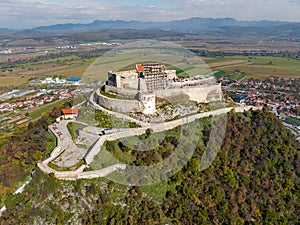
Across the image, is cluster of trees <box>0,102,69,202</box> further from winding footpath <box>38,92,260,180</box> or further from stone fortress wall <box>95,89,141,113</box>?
stone fortress wall <box>95,89,141,113</box>

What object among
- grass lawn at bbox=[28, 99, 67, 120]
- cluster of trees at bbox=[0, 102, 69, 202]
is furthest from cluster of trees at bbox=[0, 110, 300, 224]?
grass lawn at bbox=[28, 99, 67, 120]

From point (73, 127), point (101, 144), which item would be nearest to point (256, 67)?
point (73, 127)

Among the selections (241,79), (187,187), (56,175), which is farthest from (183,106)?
(241,79)

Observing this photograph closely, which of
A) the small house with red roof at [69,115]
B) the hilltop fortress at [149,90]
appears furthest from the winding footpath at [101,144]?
the small house with red roof at [69,115]

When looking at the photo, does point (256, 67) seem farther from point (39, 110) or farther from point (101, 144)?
point (101, 144)

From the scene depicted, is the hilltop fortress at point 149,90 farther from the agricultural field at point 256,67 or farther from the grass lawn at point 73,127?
the agricultural field at point 256,67
